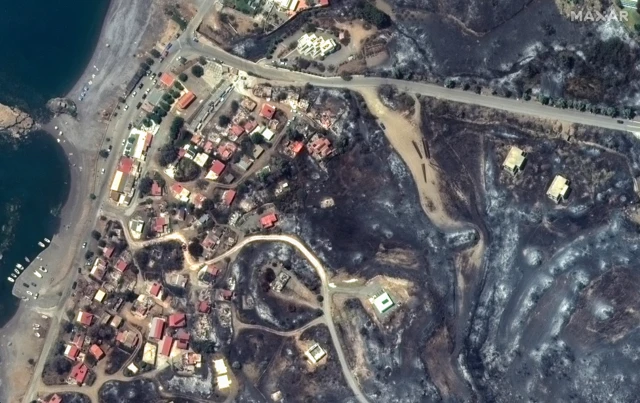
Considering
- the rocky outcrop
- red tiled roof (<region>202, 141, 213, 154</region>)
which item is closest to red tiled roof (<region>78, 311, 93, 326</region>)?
red tiled roof (<region>202, 141, 213, 154</region>)

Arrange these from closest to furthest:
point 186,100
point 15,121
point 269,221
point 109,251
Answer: point 269,221, point 109,251, point 186,100, point 15,121

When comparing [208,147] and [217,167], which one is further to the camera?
[208,147]

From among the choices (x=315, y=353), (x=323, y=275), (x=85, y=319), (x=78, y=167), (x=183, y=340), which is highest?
(x=78, y=167)

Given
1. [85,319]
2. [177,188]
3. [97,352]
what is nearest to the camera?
[97,352]

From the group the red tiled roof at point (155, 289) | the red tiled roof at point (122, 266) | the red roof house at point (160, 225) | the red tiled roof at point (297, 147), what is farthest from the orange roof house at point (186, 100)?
the red tiled roof at point (155, 289)

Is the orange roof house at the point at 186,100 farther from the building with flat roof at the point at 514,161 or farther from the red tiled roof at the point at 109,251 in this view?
the building with flat roof at the point at 514,161

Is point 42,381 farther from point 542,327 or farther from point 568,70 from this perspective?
point 568,70

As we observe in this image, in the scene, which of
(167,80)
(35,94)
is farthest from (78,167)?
(167,80)

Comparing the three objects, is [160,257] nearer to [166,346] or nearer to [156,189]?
[156,189]
